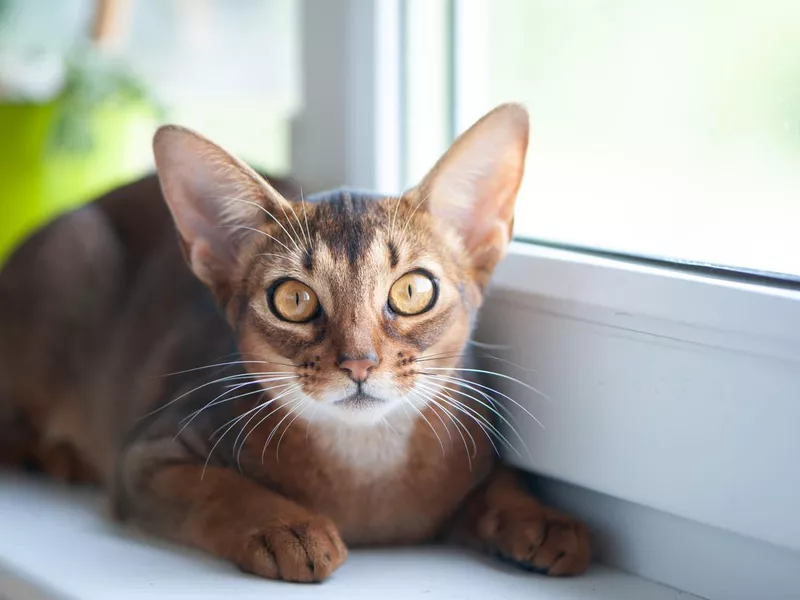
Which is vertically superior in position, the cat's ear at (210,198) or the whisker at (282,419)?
the cat's ear at (210,198)

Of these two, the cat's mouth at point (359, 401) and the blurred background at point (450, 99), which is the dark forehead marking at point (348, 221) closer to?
the cat's mouth at point (359, 401)

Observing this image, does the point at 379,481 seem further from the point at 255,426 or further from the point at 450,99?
the point at 450,99

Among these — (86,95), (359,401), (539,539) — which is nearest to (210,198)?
(359,401)

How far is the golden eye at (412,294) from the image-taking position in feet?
3.38

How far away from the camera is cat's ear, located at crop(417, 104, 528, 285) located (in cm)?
104

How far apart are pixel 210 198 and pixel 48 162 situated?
2.68ft

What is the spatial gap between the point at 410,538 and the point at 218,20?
3.68 ft

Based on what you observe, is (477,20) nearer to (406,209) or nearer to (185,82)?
(406,209)

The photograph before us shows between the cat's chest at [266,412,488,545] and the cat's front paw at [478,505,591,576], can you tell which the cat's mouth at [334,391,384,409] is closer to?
the cat's chest at [266,412,488,545]

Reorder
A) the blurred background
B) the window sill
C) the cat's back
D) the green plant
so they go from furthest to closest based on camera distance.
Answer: the green plant → the cat's back → the blurred background → the window sill

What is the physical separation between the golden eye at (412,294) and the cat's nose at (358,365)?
84 millimetres

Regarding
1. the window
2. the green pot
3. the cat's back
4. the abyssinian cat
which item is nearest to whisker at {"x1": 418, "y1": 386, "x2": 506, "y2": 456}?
the abyssinian cat

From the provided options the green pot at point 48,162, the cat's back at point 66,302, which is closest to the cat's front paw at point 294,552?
the cat's back at point 66,302

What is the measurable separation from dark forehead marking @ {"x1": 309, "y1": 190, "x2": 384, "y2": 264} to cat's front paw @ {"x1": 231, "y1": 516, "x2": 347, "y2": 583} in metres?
0.27
